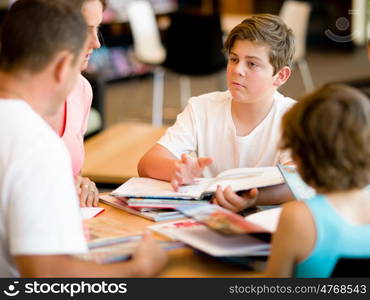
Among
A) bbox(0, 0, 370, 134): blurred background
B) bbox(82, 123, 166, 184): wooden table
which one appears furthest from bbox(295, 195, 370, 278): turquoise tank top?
bbox(0, 0, 370, 134): blurred background

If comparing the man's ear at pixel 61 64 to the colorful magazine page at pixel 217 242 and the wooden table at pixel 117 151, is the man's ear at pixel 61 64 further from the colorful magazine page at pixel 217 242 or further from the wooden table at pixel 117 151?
the wooden table at pixel 117 151

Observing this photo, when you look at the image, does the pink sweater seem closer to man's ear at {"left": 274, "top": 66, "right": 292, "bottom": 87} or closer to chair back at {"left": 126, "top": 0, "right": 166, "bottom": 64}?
man's ear at {"left": 274, "top": 66, "right": 292, "bottom": 87}

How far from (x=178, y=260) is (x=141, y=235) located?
12 cm

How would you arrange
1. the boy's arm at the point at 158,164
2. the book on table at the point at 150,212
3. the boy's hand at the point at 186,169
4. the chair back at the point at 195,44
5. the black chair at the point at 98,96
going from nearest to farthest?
1. the book on table at the point at 150,212
2. the boy's hand at the point at 186,169
3. the boy's arm at the point at 158,164
4. the black chair at the point at 98,96
5. the chair back at the point at 195,44

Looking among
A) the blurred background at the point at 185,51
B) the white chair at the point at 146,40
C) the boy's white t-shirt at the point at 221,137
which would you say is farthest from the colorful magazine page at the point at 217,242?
the white chair at the point at 146,40

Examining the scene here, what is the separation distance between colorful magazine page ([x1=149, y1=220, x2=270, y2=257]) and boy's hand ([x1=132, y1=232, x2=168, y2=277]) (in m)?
0.06

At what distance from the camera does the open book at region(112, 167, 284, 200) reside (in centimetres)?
168

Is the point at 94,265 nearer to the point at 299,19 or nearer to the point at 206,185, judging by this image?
the point at 206,185

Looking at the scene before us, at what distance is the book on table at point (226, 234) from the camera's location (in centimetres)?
132

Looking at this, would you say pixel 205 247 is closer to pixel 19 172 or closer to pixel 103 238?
pixel 103 238

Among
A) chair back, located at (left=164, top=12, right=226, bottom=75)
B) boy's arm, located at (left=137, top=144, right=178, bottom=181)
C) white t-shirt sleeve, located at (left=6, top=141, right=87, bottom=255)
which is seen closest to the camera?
white t-shirt sleeve, located at (left=6, top=141, right=87, bottom=255)

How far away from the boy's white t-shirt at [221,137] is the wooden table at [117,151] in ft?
3.58

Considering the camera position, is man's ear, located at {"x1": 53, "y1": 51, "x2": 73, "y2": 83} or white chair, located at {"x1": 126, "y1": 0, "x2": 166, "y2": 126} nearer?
man's ear, located at {"x1": 53, "y1": 51, "x2": 73, "y2": 83}

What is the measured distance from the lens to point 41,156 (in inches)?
47.4
